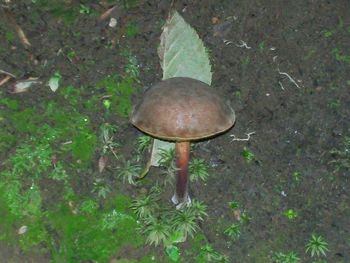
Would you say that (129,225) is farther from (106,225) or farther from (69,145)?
(69,145)

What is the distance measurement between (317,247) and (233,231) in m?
0.56

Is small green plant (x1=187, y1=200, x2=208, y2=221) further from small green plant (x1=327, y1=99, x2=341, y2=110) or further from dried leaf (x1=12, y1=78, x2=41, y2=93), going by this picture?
dried leaf (x1=12, y1=78, x2=41, y2=93)

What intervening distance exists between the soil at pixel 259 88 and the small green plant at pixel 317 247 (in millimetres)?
36

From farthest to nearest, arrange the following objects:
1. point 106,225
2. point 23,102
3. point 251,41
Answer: point 251,41, point 23,102, point 106,225

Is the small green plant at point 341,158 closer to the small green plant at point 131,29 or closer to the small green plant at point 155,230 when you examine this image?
the small green plant at point 155,230

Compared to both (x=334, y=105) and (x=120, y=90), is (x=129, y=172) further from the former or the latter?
(x=334, y=105)

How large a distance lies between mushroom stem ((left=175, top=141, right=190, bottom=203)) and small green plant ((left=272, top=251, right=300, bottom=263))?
0.70m

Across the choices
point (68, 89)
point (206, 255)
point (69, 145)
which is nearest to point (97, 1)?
point (68, 89)

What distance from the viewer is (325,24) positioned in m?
4.51

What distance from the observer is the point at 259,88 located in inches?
170

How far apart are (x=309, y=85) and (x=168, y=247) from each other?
1.63 meters

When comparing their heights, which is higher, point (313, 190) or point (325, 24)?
point (325, 24)

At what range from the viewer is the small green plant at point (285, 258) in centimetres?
379

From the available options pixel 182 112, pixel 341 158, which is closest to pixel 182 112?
pixel 182 112
